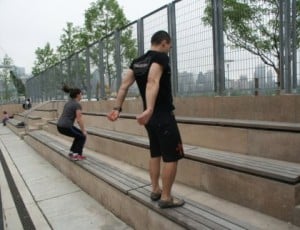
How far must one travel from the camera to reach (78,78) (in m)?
12.8

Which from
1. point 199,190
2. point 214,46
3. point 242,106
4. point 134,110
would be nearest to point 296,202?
point 199,190

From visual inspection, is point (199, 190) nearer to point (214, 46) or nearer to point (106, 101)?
point (214, 46)

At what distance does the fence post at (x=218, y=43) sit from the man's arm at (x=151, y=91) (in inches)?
97.8

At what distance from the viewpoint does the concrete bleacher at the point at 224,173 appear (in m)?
3.34

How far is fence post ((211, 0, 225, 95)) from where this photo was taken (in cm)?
565

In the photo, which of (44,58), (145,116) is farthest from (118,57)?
(44,58)

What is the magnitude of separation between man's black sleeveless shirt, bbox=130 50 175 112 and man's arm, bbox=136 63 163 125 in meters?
0.08

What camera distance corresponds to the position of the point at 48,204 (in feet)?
19.6

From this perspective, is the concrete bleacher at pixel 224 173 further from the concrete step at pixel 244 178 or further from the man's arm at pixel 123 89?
the man's arm at pixel 123 89

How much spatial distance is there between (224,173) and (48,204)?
3.30 m

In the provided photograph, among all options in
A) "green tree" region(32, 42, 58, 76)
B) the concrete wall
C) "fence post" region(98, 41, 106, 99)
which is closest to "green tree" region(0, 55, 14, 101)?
"green tree" region(32, 42, 58, 76)

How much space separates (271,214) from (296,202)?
31 cm

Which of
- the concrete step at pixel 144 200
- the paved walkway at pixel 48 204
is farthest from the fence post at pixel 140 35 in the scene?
the paved walkway at pixel 48 204

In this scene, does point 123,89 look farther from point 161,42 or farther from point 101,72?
point 101,72
